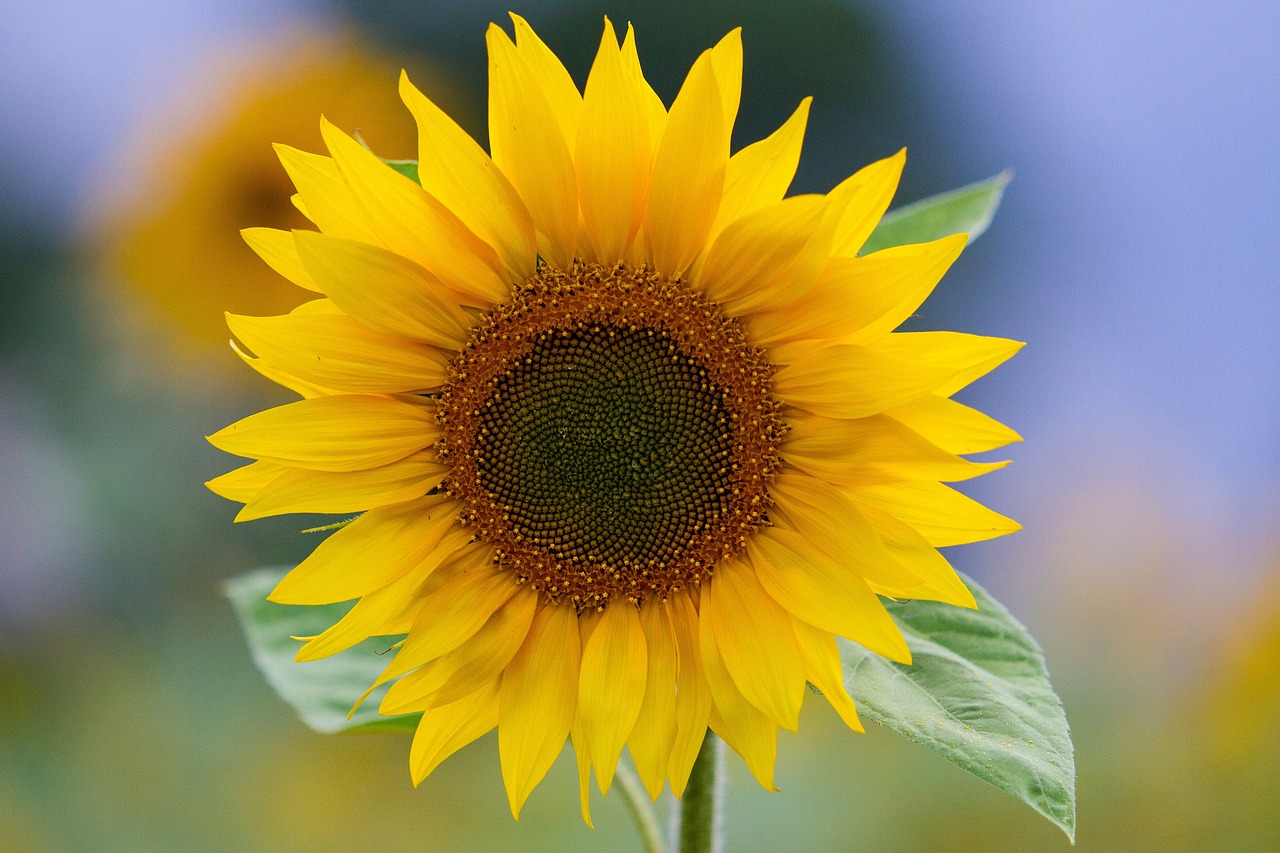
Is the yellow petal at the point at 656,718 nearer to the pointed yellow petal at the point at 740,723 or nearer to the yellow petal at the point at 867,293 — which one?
the pointed yellow petal at the point at 740,723

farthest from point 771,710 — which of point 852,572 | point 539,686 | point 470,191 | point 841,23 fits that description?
point 841,23

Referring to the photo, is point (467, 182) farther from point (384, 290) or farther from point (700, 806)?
point (700, 806)

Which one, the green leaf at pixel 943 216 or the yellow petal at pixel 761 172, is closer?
the yellow petal at pixel 761 172

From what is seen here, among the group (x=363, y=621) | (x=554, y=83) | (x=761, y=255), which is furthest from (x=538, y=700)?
(x=554, y=83)

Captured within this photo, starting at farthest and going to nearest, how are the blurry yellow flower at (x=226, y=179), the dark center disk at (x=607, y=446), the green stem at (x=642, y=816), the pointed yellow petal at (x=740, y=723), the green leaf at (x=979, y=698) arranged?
the blurry yellow flower at (x=226, y=179), the green stem at (x=642, y=816), the dark center disk at (x=607, y=446), the pointed yellow petal at (x=740, y=723), the green leaf at (x=979, y=698)

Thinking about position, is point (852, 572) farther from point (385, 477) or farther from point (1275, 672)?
point (1275, 672)

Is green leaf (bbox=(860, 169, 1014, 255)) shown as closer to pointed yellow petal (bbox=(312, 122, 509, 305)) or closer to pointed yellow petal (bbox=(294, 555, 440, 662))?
pointed yellow petal (bbox=(312, 122, 509, 305))

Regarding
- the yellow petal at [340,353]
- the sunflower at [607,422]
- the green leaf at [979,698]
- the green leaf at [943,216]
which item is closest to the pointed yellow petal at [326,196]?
the sunflower at [607,422]
